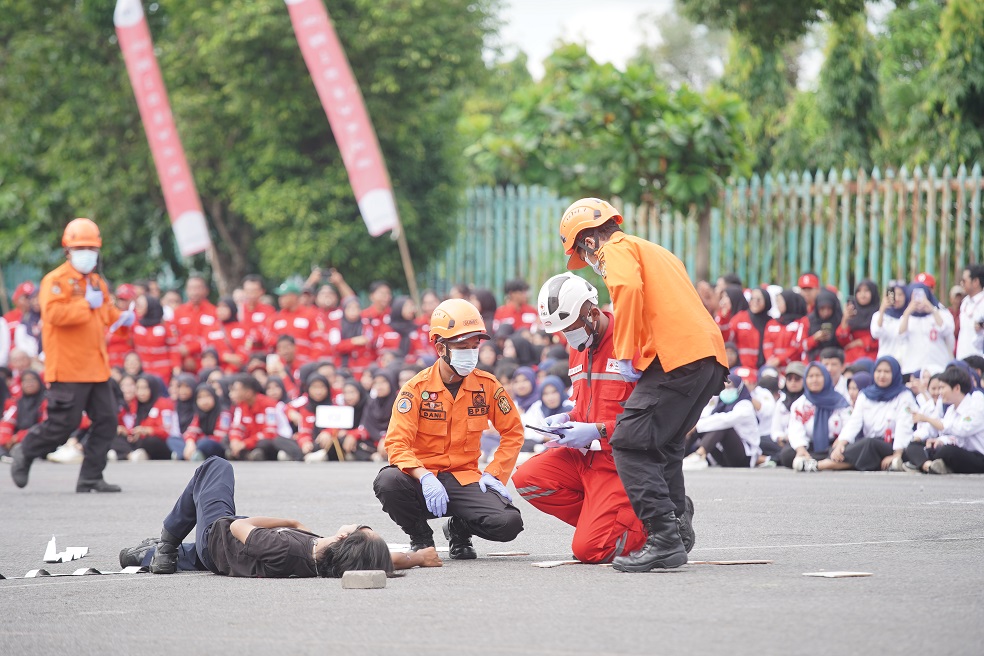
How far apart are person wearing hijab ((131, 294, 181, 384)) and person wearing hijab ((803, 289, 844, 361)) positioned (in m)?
8.52

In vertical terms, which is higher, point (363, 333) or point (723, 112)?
point (723, 112)

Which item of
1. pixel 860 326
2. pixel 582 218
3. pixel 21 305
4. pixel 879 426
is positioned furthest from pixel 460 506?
pixel 21 305

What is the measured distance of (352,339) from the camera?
59.7ft

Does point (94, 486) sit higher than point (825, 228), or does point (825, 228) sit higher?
point (825, 228)

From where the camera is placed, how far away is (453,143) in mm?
24250

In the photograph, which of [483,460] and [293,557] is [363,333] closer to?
[483,460]

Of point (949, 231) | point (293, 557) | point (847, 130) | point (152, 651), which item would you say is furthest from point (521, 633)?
point (847, 130)

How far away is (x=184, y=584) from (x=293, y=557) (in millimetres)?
568

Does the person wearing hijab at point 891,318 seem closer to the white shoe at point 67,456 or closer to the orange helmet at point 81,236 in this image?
the orange helmet at point 81,236

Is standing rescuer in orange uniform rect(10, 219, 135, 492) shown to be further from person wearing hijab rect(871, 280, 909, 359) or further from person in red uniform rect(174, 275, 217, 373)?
person wearing hijab rect(871, 280, 909, 359)

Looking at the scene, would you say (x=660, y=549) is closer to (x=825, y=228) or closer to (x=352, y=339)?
(x=825, y=228)

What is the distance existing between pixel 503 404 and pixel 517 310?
1018 cm

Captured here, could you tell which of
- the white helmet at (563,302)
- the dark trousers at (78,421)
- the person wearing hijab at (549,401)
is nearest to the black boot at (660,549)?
the white helmet at (563,302)

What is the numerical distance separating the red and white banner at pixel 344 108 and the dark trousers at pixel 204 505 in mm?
11798
